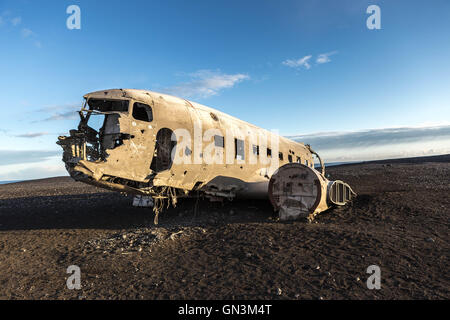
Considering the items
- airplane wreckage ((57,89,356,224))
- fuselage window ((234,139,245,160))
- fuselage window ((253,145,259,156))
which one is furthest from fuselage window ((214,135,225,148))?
fuselage window ((253,145,259,156))

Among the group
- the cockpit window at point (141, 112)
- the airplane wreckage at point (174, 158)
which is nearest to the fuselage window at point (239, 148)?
the airplane wreckage at point (174, 158)

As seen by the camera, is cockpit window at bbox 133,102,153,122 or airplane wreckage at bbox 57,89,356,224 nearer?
airplane wreckage at bbox 57,89,356,224

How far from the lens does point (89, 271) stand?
6828 mm

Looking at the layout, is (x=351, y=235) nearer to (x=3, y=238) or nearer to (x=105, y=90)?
(x=105, y=90)

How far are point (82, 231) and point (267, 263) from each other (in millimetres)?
8010

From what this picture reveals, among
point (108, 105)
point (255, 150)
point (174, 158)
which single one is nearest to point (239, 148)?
point (255, 150)

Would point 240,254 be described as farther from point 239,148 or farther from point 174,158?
point 239,148

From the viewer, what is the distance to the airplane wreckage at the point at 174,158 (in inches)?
327

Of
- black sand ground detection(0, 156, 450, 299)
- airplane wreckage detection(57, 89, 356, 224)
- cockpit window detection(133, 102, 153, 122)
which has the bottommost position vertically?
black sand ground detection(0, 156, 450, 299)

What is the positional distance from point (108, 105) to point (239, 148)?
20.0 feet

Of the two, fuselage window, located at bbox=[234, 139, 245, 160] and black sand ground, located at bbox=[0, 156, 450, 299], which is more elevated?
fuselage window, located at bbox=[234, 139, 245, 160]

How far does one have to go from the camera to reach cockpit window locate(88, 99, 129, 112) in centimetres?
917

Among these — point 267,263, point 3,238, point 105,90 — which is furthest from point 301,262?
point 3,238

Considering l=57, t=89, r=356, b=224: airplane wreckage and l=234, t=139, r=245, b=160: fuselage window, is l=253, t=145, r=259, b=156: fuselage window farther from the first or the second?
l=234, t=139, r=245, b=160: fuselage window
